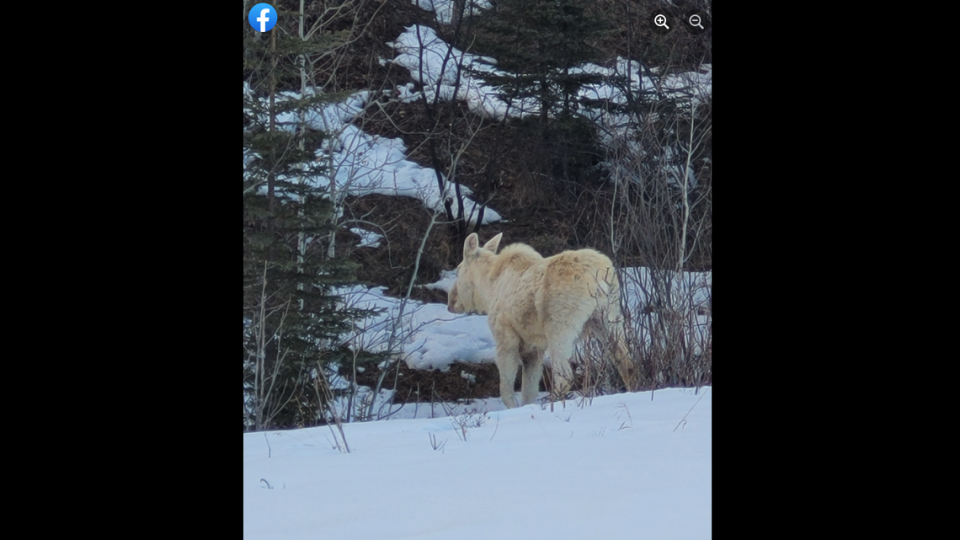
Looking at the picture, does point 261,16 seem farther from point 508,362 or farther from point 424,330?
point 424,330

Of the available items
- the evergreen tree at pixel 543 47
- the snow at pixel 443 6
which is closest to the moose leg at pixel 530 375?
the evergreen tree at pixel 543 47

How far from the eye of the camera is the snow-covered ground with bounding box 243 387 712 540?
158cm

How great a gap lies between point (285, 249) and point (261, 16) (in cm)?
191

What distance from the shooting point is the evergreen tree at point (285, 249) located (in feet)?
11.5

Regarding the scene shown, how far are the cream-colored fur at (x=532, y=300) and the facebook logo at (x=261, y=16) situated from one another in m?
3.00

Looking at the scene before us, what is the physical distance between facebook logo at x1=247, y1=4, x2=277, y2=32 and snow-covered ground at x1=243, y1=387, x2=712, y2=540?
1.01 meters

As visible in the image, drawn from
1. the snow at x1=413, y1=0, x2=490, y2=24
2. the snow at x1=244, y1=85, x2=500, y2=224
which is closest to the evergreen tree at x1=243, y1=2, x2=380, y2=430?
the snow at x1=244, y1=85, x2=500, y2=224

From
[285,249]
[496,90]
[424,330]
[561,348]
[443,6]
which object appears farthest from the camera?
[424,330]

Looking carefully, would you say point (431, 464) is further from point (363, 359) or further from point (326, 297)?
point (363, 359)

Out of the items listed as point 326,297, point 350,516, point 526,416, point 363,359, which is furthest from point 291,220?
point 350,516

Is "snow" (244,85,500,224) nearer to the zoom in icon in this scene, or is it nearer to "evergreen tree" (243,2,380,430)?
"evergreen tree" (243,2,380,430)

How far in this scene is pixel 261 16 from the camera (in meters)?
2.09

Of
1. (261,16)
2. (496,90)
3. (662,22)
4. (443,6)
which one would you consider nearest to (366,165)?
(443,6)

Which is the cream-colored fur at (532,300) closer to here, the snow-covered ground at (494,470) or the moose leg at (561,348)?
the moose leg at (561,348)
